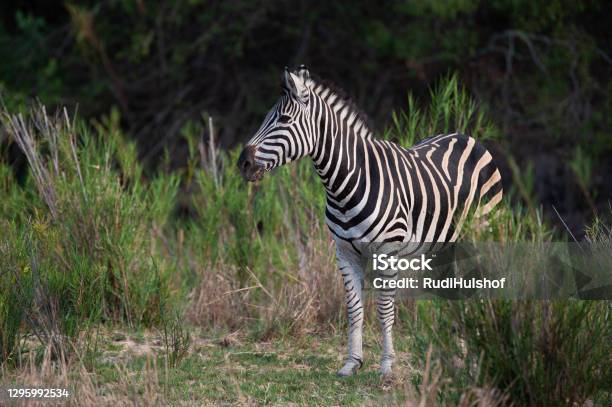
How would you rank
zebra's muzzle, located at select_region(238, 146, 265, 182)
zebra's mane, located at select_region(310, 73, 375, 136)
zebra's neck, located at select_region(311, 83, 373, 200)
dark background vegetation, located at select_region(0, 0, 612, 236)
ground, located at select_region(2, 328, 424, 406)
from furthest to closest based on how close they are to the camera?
1. dark background vegetation, located at select_region(0, 0, 612, 236)
2. zebra's mane, located at select_region(310, 73, 375, 136)
3. zebra's neck, located at select_region(311, 83, 373, 200)
4. zebra's muzzle, located at select_region(238, 146, 265, 182)
5. ground, located at select_region(2, 328, 424, 406)

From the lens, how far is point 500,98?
12.0 meters

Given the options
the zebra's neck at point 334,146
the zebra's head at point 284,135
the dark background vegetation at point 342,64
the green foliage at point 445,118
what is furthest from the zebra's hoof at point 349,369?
the dark background vegetation at point 342,64

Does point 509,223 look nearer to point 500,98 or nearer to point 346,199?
point 346,199

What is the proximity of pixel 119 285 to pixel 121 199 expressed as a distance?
59cm

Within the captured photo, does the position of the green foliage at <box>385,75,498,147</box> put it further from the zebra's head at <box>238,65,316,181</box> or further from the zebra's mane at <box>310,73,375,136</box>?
the zebra's head at <box>238,65,316,181</box>

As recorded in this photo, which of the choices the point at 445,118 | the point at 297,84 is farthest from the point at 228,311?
the point at 297,84

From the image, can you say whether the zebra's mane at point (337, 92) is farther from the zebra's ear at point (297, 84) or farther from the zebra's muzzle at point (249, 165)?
the zebra's muzzle at point (249, 165)

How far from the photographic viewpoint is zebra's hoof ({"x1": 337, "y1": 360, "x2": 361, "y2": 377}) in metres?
5.40

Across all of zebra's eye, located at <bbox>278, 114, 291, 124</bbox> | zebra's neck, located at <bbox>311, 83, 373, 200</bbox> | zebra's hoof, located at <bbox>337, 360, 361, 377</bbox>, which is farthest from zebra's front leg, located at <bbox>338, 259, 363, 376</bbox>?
zebra's eye, located at <bbox>278, 114, 291, 124</bbox>

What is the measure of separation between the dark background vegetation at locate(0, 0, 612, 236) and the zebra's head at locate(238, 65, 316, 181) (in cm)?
600

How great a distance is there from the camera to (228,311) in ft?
22.2

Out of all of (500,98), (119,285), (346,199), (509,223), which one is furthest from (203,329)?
(500,98)

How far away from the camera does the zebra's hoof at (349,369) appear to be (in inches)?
213

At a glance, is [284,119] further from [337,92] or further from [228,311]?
[228,311]
